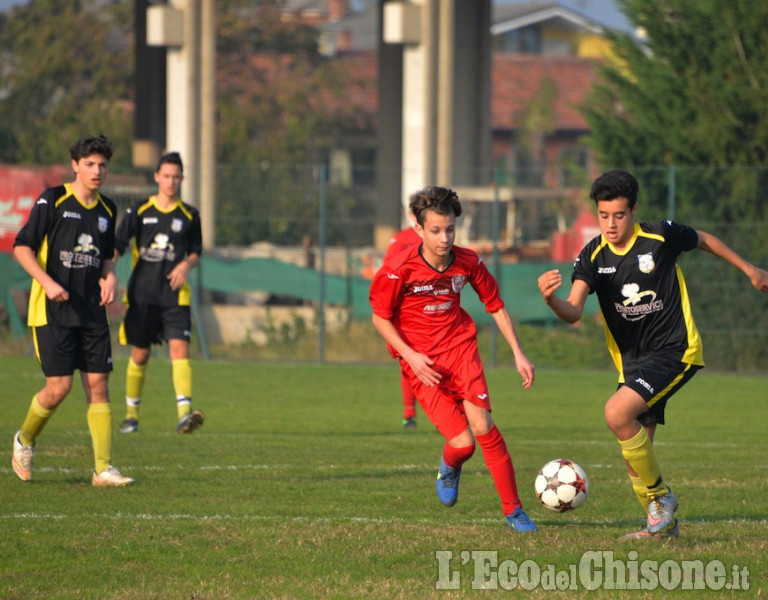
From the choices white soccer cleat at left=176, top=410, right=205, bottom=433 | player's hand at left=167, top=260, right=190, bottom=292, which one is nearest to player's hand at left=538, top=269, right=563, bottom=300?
white soccer cleat at left=176, top=410, right=205, bottom=433

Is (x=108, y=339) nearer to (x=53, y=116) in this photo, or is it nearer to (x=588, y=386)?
(x=588, y=386)

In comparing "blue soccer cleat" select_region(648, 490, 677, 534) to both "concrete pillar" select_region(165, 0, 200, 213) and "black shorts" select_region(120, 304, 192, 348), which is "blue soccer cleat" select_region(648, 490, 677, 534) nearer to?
"black shorts" select_region(120, 304, 192, 348)

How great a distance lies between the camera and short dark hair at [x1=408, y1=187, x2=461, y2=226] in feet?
21.8

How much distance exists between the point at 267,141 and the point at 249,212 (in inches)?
758

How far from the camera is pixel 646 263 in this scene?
661cm

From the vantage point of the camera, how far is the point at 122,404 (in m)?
13.5

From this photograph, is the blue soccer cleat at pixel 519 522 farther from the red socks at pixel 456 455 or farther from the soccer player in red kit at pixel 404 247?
the soccer player in red kit at pixel 404 247

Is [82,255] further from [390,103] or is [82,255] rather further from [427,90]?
[390,103]

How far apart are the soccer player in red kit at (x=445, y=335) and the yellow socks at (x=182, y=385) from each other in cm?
355

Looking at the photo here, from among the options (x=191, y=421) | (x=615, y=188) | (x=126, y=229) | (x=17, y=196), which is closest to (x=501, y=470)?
(x=615, y=188)

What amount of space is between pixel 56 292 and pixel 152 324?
130 inches

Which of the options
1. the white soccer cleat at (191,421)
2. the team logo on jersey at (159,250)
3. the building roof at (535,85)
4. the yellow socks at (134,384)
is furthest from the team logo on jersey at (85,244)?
the building roof at (535,85)

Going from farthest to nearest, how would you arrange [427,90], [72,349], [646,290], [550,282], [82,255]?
1. [427,90]
2. [82,255]
3. [72,349]
4. [646,290]
5. [550,282]

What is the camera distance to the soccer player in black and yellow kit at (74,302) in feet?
26.2
